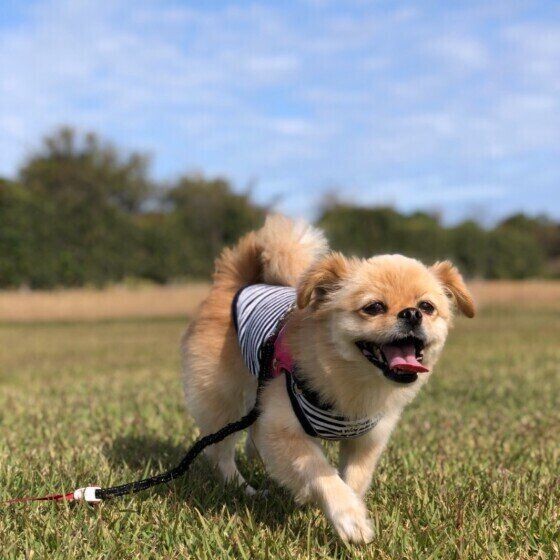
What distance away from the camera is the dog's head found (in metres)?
2.80

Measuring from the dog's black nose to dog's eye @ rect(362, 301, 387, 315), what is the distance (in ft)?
0.31

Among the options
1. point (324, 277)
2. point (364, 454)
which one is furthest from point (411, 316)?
point (364, 454)

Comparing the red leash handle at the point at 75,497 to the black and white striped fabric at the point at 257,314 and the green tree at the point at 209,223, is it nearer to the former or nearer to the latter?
the black and white striped fabric at the point at 257,314

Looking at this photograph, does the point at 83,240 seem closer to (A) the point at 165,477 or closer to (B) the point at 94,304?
(B) the point at 94,304

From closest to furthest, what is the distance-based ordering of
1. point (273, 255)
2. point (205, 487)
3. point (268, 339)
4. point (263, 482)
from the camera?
point (268, 339), point (205, 487), point (263, 482), point (273, 255)

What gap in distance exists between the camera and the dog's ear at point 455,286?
3.23 m

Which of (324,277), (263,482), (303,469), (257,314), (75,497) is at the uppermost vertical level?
(324,277)

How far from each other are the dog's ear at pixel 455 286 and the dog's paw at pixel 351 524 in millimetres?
1141

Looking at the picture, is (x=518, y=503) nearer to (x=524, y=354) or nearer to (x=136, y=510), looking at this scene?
(x=136, y=510)

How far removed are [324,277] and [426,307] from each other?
0.48 metres

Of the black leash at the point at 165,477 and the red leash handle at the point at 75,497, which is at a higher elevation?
the black leash at the point at 165,477

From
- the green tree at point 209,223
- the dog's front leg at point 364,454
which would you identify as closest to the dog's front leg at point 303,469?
the dog's front leg at point 364,454

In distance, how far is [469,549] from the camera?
8.68 ft

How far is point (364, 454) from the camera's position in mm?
3176
